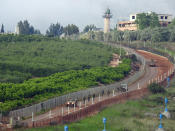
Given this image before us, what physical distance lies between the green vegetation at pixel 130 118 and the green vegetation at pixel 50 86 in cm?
855

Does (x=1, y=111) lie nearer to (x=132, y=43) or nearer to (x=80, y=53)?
(x=80, y=53)

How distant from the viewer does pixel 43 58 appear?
2694 inches

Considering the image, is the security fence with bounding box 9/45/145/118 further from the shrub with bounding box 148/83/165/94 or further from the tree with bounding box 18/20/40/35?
the tree with bounding box 18/20/40/35

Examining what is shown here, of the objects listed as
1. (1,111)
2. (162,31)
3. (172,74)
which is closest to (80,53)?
(172,74)

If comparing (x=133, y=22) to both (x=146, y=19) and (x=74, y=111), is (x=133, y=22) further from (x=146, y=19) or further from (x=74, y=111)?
(x=74, y=111)

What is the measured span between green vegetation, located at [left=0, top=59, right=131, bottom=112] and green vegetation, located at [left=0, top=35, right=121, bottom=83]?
238 inches

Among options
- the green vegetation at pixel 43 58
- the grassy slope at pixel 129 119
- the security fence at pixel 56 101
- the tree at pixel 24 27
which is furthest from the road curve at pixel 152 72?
the tree at pixel 24 27

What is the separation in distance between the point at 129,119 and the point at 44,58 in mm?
44011

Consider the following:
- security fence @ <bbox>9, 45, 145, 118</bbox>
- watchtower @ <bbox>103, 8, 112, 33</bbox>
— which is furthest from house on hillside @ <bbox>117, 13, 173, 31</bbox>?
security fence @ <bbox>9, 45, 145, 118</bbox>

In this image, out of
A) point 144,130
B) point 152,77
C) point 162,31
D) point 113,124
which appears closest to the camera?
point 144,130

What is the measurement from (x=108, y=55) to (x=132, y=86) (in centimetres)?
3042

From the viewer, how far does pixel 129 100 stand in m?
36.6

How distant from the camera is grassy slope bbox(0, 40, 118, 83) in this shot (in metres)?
52.8

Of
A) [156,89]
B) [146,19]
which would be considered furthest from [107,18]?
[156,89]
